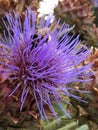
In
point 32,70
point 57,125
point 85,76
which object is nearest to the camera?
point 32,70

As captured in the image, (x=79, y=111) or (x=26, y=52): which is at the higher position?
(x=26, y=52)

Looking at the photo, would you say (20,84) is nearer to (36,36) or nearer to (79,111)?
(36,36)

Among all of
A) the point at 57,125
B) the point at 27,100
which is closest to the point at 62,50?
the point at 27,100

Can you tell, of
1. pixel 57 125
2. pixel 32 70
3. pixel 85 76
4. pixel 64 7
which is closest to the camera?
pixel 32 70

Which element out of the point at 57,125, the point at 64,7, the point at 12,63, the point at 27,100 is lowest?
the point at 57,125

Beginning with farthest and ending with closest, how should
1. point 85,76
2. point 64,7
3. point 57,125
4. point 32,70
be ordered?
point 64,7 < point 57,125 < point 85,76 < point 32,70

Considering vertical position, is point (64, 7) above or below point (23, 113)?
above

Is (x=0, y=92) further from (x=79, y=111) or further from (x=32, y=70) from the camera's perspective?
(x=79, y=111)

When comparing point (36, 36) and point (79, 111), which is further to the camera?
point (79, 111)

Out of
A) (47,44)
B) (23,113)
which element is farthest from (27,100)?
(47,44)
